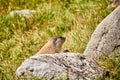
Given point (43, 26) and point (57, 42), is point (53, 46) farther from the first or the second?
point (43, 26)

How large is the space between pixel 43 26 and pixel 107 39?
4.04 m

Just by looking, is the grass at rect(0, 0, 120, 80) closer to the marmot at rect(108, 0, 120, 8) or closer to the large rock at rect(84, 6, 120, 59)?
the marmot at rect(108, 0, 120, 8)

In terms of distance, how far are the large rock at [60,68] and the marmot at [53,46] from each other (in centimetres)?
150

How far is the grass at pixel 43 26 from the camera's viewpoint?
28.5ft

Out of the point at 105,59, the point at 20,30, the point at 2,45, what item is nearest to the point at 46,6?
the point at 20,30

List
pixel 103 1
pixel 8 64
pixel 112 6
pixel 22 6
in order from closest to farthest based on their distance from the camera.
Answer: pixel 8 64 < pixel 112 6 < pixel 103 1 < pixel 22 6

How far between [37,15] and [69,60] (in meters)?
5.02

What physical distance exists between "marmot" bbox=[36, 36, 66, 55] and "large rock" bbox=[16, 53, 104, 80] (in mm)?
1505

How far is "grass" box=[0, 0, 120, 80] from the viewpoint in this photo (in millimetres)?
8695

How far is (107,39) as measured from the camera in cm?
723

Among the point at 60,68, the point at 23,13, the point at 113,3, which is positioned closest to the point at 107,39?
the point at 60,68

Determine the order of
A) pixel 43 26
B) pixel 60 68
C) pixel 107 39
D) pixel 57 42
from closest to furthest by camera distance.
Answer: pixel 60 68
pixel 107 39
pixel 57 42
pixel 43 26

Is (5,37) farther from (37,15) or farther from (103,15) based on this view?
(103,15)

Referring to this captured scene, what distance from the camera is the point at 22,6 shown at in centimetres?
1302
